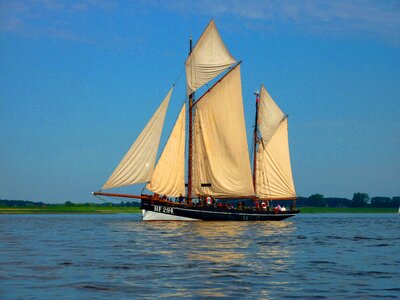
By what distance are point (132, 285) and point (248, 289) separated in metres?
4.22

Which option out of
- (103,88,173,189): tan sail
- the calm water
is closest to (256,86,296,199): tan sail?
(103,88,173,189): tan sail

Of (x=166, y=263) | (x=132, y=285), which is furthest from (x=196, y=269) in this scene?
(x=132, y=285)

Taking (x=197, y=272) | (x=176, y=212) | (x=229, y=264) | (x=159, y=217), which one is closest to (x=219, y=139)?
(x=176, y=212)

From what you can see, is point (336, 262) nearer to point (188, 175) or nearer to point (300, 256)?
point (300, 256)

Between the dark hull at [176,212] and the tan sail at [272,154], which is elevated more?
the tan sail at [272,154]

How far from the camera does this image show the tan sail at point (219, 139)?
86500 mm

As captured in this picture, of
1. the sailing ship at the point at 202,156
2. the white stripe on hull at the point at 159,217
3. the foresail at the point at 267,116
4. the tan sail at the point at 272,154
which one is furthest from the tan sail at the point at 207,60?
the white stripe on hull at the point at 159,217

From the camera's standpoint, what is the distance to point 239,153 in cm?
8800

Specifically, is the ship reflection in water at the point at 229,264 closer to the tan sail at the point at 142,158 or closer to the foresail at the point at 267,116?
the tan sail at the point at 142,158

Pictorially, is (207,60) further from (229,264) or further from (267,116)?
(229,264)

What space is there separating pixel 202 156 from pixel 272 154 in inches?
788

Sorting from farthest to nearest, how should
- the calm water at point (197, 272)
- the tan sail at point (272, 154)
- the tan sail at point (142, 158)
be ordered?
the tan sail at point (272, 154) < the tan sail at point (142, 158) < the calm water at point (197, 272)

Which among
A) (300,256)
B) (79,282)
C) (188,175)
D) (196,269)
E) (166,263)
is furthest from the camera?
(188,175)

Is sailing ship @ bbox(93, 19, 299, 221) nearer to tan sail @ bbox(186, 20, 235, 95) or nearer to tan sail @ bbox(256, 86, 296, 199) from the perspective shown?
tan sail @ bbox(186, 20, 235, 95)
